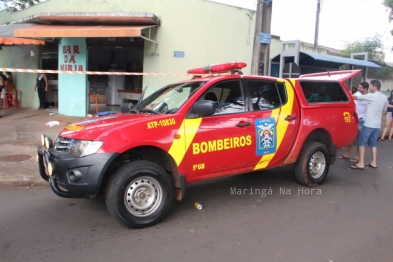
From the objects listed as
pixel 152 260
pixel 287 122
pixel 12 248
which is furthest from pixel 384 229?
pixel 12 248

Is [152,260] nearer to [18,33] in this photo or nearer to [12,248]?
[12,248]

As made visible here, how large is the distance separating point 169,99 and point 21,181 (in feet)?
9.85

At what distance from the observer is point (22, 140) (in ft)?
28.1

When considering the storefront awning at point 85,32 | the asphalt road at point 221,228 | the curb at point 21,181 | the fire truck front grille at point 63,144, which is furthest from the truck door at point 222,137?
the storefront awning at point 85,32

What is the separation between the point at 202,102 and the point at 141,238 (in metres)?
1.73

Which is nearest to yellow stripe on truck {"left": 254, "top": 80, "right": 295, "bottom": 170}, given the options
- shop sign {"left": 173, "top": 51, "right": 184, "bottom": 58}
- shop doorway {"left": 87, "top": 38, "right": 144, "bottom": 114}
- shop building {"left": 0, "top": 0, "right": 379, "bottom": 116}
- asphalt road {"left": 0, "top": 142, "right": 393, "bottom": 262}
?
asphalt road {"left": 0, "top": 142, "right": 393, "bottom": 262}

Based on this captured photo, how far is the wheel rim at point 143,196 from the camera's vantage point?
3.79 m

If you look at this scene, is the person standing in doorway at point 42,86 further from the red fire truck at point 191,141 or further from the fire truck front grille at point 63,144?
the fire truck front grille at point 63,144

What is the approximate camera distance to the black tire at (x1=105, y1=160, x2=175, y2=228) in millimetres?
3672

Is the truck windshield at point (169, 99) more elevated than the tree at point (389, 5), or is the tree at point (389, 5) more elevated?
the tree at point (389, 5)

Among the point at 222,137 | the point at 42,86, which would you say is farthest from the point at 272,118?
the point at 42,86

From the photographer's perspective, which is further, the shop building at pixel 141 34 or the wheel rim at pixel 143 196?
the shop building at pixel 141 34

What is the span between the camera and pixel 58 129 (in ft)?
32.4

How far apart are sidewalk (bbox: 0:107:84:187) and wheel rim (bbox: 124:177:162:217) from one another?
99.1 inches
